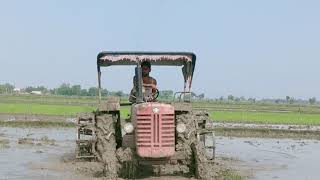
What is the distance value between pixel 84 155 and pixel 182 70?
3.23 m

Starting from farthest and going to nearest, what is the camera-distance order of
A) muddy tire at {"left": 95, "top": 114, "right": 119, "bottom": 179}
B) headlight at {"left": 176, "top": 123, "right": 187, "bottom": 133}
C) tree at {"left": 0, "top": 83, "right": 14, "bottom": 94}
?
tree at {"left": 0, "top": 83, "right": 14, "bottom": 94} < headlight at {"left": 176, "top": 123, "right": 187, "bottom": 133} < muddy tire at {"left": 95, "top": 114, "right": 119, "bottom": 179}

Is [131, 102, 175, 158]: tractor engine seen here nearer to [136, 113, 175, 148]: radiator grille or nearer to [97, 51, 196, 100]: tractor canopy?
[136, 113, 175, 148]: radiator grille

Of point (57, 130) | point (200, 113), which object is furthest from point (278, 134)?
point (200, 113)

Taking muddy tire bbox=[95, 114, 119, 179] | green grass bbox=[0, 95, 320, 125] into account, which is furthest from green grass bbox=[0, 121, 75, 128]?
muddy tire bbox=[95, 114, 119, 179]

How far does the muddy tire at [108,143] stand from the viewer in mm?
9711

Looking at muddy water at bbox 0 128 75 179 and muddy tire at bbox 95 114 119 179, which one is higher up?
muddy tire at bbox 95 114 119 179

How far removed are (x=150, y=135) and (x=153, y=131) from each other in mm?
84

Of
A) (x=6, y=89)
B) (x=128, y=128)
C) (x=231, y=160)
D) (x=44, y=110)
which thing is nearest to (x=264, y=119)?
(x=44, y=110)

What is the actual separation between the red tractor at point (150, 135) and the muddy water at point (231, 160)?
0.97 m

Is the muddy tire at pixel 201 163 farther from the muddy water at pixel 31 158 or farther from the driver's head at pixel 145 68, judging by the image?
the muddy water at pixel 31 158

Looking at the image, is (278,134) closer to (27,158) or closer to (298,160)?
(298,160)

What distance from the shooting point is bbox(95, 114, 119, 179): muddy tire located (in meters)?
9.71

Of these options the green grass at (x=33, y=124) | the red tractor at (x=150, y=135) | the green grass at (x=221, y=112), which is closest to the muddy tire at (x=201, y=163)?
the red tractor at (x=150, y=135)

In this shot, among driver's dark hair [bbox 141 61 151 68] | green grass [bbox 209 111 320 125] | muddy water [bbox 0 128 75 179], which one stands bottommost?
green grass [bbox 209 111 320 125]
